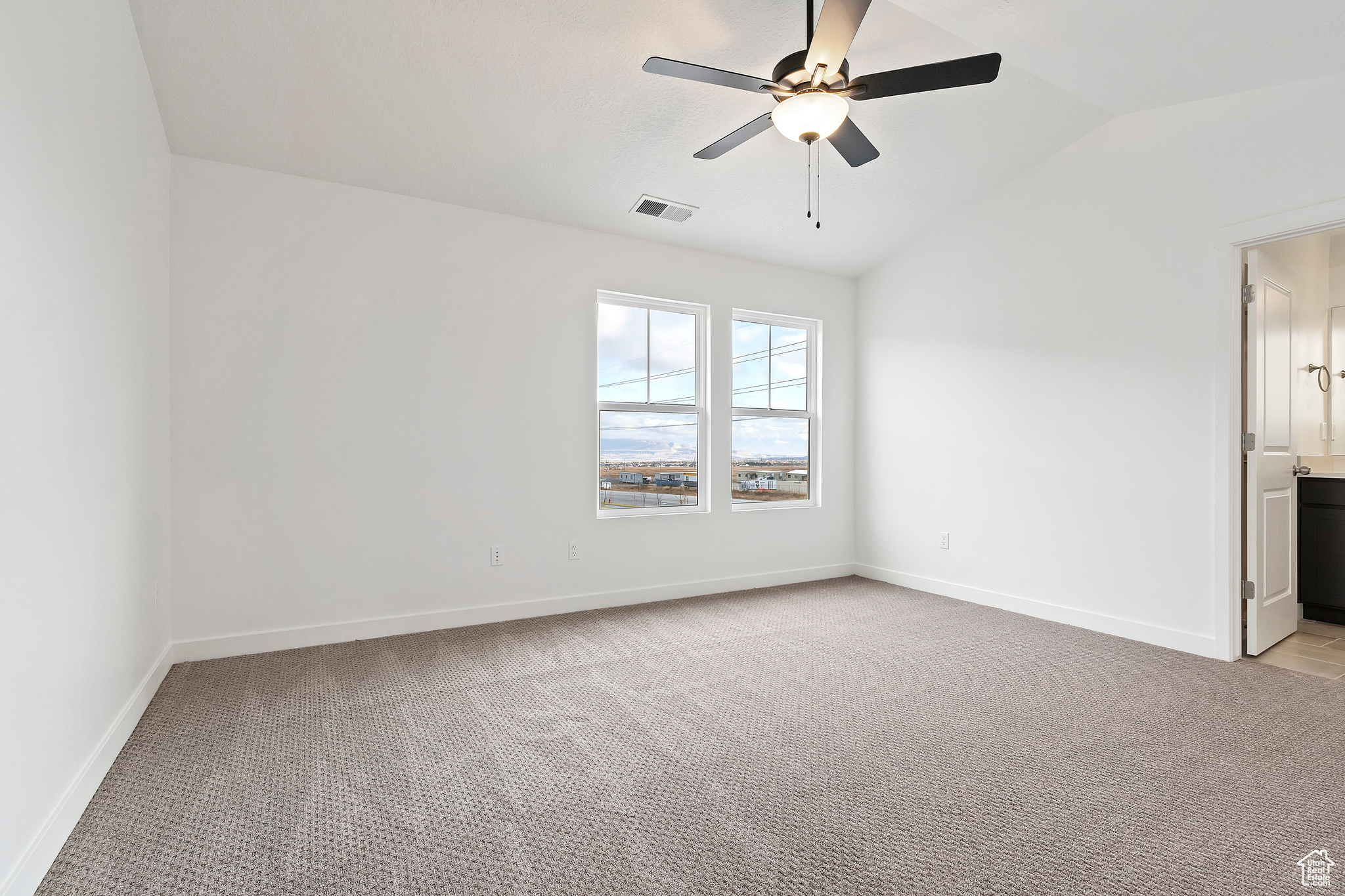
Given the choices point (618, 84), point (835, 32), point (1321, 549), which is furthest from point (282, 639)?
point (1321, 549)

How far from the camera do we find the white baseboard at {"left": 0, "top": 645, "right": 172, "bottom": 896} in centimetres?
154

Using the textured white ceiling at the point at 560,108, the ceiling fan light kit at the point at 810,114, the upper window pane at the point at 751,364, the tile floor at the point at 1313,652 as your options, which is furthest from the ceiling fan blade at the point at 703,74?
the tile floor at the point at 1313,652

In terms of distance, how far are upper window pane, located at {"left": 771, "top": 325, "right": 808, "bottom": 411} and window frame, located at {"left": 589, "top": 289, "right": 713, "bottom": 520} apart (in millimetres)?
670

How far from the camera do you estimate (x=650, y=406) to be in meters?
4.64

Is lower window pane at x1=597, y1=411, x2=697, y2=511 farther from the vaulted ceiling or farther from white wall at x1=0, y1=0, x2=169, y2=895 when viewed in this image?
white wall at x1=0, y1=0, x2=169, y2=895

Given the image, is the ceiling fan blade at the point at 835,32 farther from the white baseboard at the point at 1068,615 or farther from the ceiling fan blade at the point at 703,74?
the white baseboard at the point at 1068,615

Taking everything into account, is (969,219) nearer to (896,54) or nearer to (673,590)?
(896,54)

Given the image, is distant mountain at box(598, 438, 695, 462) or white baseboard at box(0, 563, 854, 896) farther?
distant mountain at box(598, 438, 695, 462)

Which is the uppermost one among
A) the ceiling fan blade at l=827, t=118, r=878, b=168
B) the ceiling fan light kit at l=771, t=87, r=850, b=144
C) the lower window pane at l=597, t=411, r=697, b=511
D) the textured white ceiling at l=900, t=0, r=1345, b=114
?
the textured white ceiling at l=900, t=0, r=1345, b=114

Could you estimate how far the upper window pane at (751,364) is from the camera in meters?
5.05

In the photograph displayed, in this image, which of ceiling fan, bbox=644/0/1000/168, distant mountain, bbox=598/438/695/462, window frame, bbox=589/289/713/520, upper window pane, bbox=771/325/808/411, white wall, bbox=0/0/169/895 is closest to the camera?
white wall, bbox=0/0/169/895

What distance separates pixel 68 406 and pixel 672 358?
3.42 meters

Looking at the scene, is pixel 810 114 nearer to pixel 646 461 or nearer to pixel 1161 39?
pixel 1161 39

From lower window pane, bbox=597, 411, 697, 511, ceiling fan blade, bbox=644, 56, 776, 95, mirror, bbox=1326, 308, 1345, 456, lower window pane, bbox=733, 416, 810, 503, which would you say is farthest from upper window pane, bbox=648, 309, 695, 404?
mirror, bbox=1326, 308, 1345, 456
